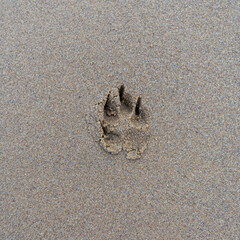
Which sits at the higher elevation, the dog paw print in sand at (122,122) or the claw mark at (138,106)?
the claw mark at (138,106)

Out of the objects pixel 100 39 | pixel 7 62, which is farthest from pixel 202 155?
pixel 7 62

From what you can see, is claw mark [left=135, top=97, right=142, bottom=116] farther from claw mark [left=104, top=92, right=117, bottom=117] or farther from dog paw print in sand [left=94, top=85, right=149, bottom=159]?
claw mark [left=104, top=92, right=117, bottom=117]

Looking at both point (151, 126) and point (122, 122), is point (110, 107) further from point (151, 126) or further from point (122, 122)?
point (151, 126)

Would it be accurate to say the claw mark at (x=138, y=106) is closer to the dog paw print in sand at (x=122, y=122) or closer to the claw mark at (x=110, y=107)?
the dog paw print in sand at (x=122, y=122)

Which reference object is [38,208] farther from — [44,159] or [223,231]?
[223,231]

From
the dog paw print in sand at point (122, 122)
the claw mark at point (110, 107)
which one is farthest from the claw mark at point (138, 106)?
the claw mark at point (110, 107)

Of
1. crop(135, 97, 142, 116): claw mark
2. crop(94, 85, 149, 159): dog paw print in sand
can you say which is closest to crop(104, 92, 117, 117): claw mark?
crop(94, 85, 149, 159): dog paw print in sand
